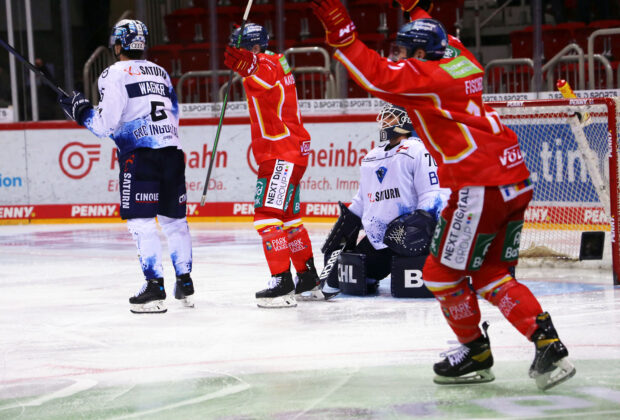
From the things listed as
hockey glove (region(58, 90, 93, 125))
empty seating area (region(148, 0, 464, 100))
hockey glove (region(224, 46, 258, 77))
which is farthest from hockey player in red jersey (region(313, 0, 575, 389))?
empty seating area (region(148, 0, 464, 100))

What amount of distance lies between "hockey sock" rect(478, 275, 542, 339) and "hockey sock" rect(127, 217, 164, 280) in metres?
2.67

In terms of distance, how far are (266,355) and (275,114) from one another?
6.56 ft

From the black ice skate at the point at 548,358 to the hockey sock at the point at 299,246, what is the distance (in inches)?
107

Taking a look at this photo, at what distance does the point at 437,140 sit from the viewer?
419 cm

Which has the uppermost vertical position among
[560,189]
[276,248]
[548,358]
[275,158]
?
[275,158]

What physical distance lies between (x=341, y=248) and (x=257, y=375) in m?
2.45

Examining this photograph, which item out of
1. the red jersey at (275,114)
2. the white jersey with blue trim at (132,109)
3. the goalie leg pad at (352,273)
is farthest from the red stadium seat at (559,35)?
the white jersey with blue trim at (132,109)

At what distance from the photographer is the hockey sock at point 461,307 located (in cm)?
420

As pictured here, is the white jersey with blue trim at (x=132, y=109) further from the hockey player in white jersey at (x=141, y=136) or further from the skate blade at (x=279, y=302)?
the skate blade at (x=279, y=302)

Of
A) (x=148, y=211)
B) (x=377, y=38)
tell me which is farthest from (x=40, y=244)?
(x=377, y=38)

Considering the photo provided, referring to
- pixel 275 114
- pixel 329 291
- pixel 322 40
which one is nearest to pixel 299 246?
pixel 329 291

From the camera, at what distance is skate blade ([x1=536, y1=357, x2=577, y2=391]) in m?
3.98

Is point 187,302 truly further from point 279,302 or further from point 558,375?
point 558,375

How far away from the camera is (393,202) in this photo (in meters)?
6.52
